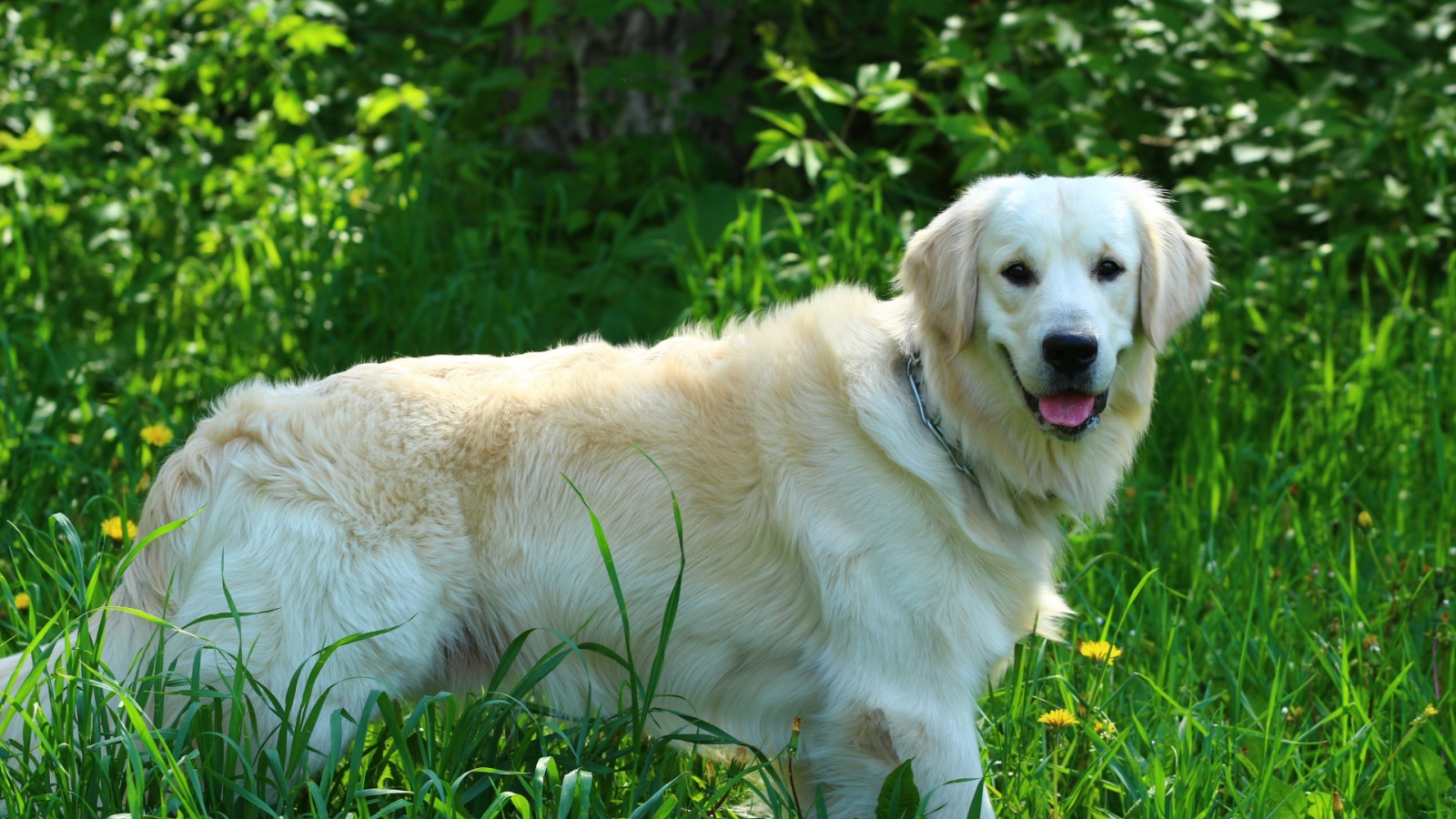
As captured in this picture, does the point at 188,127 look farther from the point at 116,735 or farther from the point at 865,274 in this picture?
the point at 116,735

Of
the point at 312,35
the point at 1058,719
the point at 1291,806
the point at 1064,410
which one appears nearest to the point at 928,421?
the point at 1064,410

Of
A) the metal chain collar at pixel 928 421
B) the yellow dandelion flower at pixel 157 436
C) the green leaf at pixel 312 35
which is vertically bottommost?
the yellow dandelion flower at pixel 157 436

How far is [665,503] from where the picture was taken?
8.50ft

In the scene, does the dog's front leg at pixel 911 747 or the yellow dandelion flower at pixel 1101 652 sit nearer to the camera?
the dog's front leg at pixel 911 747

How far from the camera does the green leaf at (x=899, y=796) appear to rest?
7.73 ft

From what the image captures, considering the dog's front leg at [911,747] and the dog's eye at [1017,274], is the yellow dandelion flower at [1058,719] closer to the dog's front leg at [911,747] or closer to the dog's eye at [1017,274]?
the dog's front leg at [911,747]

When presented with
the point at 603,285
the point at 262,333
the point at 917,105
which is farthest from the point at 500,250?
the point at 917,105

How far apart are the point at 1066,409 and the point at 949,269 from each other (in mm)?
378

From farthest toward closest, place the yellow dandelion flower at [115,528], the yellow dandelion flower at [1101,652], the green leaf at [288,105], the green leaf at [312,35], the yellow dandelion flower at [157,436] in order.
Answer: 1. the green leaf at [288,105]
2. the green leaf at [312,35]
3. the yellow dandelion flower at [157,436]
4. the yellow dandelion flower at [115,528]
5. the yellow dandelion flower at [1101,652]

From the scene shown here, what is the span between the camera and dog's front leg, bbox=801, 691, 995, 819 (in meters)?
2.41

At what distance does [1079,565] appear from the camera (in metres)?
3.46

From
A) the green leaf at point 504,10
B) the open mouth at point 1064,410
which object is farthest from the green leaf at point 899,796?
the green leaf at point 504,10

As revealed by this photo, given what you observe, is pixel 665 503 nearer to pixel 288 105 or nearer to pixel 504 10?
pixel 504 10

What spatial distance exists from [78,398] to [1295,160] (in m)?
4.87
